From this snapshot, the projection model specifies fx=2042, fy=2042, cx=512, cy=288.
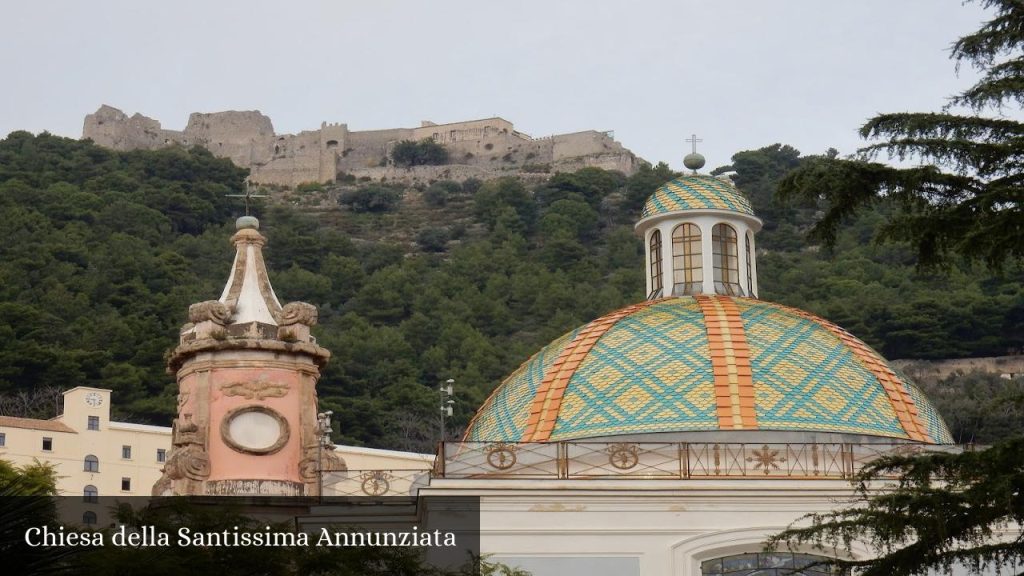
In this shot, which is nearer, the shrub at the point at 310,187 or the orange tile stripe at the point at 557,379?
the orange tile stripe at the point at 557,379

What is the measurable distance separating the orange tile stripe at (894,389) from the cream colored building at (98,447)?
3157 cm

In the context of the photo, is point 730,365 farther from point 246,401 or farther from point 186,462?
point 186,462

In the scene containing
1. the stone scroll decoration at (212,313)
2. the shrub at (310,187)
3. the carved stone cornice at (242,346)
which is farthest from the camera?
the shrub at (310,187)

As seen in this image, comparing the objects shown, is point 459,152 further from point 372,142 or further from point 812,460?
point 812,460

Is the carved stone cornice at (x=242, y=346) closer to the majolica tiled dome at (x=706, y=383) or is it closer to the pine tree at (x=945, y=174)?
the majolica tiled dome at (x=706, y=383)

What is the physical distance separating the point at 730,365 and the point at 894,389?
2276 millimetres

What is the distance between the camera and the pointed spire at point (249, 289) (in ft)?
90.1

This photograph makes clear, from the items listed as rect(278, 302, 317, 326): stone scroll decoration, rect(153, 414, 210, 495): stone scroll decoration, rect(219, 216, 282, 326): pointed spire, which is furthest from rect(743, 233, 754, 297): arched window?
rect(153, 414, 210, 495): stone scroll decoration

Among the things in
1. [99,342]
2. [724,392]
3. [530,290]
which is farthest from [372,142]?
[724,392]

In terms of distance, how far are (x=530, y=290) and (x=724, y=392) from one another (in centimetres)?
5266

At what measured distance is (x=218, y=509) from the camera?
20828 millimetres

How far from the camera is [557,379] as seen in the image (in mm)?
26234

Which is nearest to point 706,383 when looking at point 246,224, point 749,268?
point 749,268

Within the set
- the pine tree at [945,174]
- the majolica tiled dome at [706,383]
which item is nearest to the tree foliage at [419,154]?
the majolica tiled dome at [706,383]
